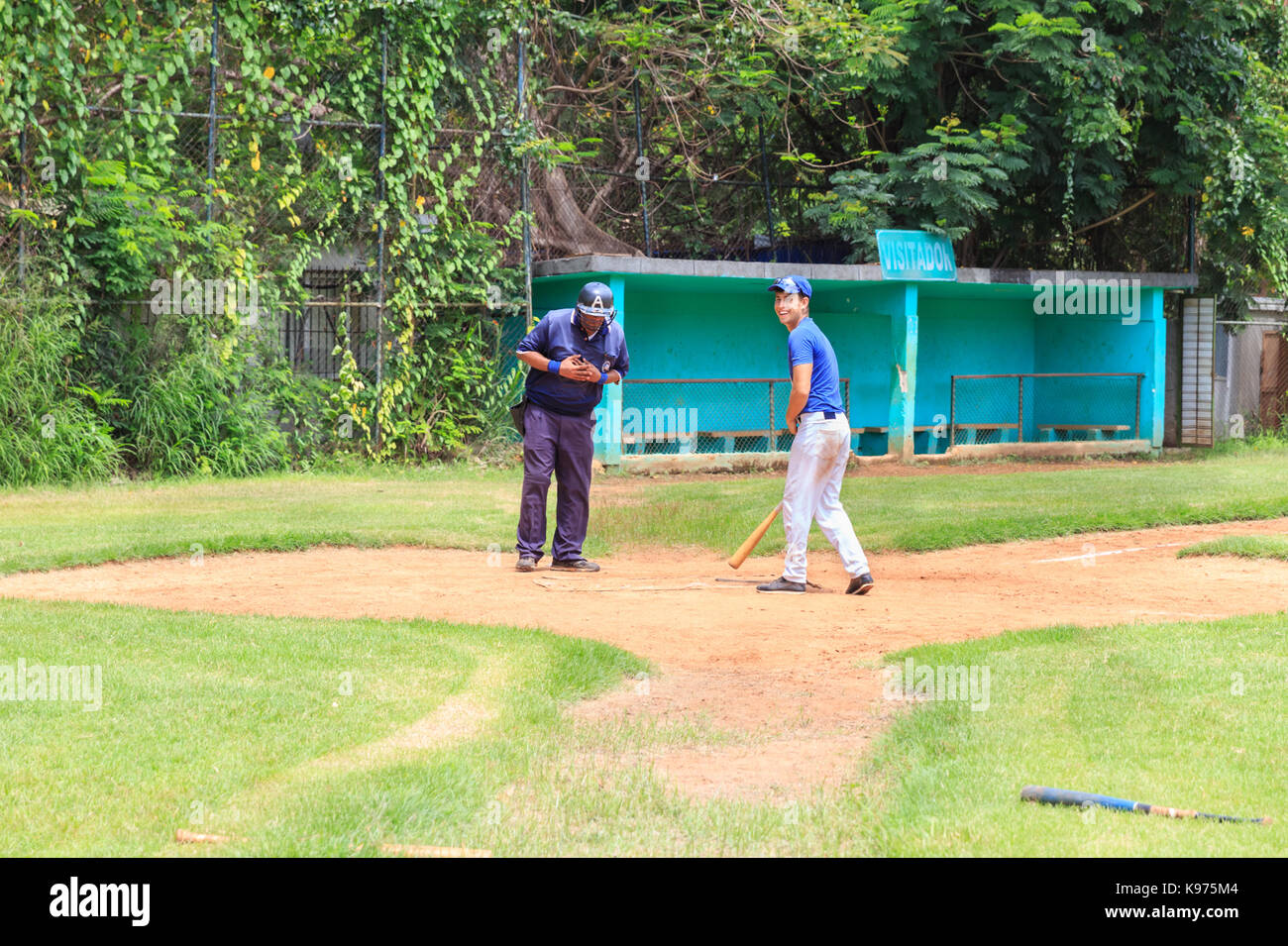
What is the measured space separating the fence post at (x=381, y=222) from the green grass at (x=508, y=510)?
147cm

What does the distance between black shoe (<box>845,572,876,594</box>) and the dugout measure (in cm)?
922

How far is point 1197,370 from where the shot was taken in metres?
23.9

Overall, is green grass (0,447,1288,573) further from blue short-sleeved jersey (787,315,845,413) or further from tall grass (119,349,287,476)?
blue short-sleeved jersey (787,315,845,413)

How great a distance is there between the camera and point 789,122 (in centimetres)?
2297

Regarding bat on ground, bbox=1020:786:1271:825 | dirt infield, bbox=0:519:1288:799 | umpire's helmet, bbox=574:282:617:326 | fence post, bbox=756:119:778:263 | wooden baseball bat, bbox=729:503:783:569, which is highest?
fence post, bbox=756:119:778:263

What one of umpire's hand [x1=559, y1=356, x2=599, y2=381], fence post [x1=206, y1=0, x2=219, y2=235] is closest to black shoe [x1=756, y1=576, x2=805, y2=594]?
umpire's hand [x1=559, y1=356, x2=599, y2=381]

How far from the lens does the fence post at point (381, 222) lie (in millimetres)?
17328

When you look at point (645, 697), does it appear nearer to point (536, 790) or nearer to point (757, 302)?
point (536, 790)

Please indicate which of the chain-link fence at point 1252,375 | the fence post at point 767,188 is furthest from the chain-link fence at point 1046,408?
the fence post at point 767,188

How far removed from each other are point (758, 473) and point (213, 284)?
7.56 metres

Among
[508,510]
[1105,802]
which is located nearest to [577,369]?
[508,510]

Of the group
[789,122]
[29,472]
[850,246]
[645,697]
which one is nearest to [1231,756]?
[645,697]

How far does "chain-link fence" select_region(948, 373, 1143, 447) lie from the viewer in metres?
23.4

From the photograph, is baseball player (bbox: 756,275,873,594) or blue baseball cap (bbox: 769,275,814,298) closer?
baseball player (bbox: 756,275,873,594)
